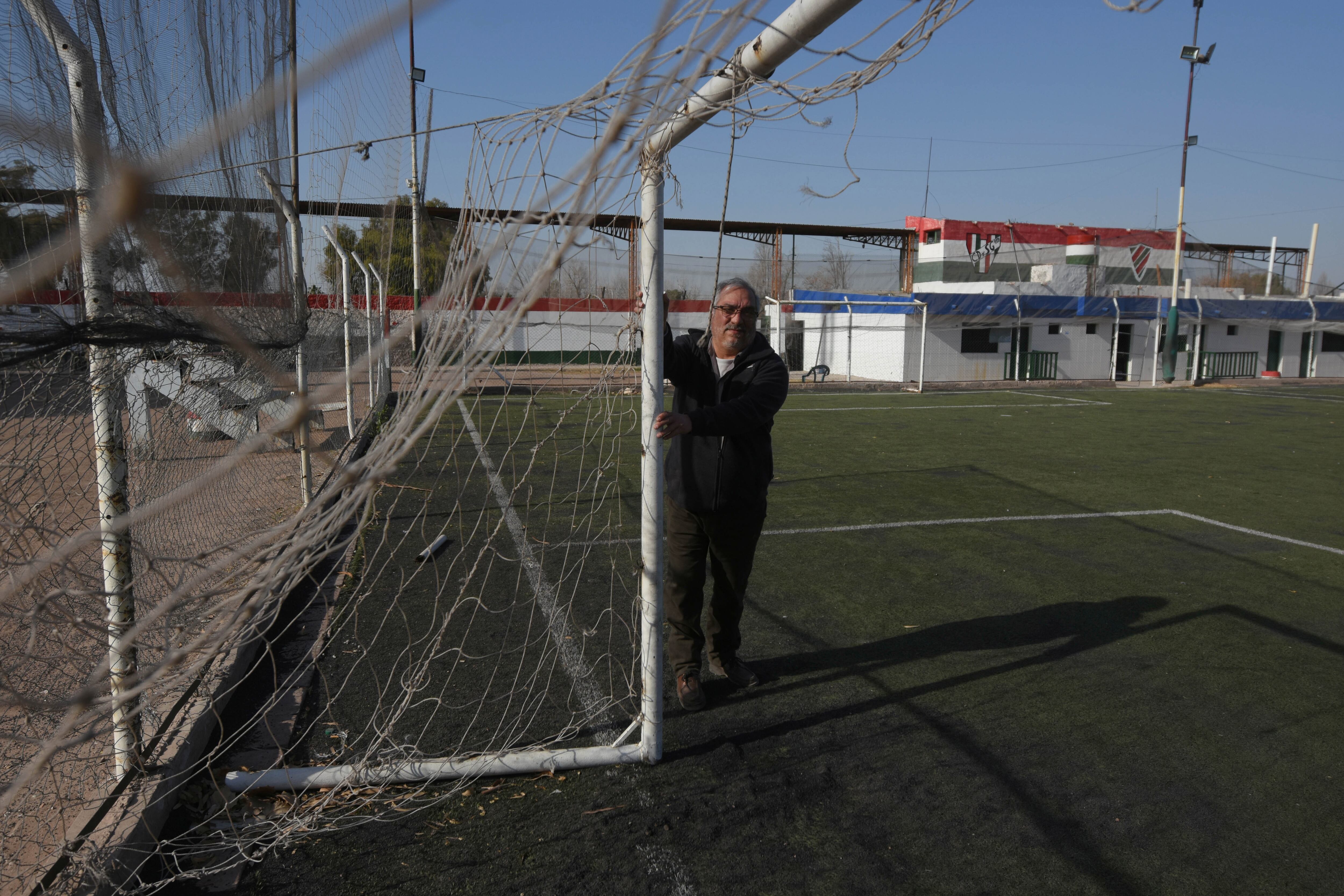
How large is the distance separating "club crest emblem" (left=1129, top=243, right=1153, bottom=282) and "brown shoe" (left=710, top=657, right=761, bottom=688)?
1351 inches

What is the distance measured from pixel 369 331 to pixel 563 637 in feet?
6.76

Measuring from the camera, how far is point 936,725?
322 cm

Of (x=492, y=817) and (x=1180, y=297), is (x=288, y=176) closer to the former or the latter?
(x=492, y=817)

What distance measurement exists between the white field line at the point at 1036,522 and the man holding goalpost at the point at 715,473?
2.35m

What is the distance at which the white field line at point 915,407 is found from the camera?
16344 mm

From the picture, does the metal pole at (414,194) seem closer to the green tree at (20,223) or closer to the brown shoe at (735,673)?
the green tree at (20,223)

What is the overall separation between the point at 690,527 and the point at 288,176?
76.8 inches

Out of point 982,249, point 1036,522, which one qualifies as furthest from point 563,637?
point 982,249

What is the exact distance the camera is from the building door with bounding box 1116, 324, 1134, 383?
28141 millimetres

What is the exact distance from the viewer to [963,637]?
4.12 metres

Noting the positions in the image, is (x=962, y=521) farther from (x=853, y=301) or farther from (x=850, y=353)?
(x=853, y=301)

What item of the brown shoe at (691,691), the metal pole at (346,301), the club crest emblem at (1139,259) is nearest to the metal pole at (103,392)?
the brown shoe at (691,691)

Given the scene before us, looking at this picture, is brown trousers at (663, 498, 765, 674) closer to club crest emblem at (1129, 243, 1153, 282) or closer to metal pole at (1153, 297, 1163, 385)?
metal pole at (1153, 297, 1163, 385)

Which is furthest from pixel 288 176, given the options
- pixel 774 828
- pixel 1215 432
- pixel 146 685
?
pixel 1215 432
